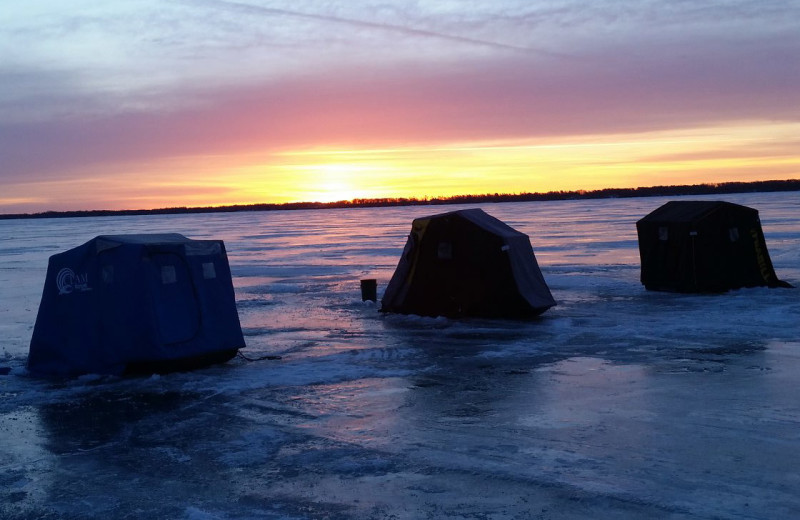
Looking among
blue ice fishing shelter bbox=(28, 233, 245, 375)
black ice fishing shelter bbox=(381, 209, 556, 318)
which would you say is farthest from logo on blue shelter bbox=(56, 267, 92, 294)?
black ice fishing shelter bbox=(381, 209, 556, 318)

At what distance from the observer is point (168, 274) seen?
32.0 feet

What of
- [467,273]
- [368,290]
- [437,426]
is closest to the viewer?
[437,426]

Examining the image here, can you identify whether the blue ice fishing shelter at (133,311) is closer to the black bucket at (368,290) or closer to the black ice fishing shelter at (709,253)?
the black bucket at (368,290)

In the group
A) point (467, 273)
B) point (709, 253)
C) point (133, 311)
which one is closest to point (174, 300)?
point (133, 311)

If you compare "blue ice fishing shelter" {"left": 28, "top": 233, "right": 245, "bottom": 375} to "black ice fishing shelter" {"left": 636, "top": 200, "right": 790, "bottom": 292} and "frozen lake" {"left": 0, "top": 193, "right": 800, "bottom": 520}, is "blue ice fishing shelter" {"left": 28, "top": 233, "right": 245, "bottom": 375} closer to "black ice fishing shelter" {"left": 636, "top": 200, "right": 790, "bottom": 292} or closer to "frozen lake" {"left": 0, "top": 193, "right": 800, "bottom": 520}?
"frozen lake" {"left": 0, "top": 193, "right": 800, "bottom": 520}

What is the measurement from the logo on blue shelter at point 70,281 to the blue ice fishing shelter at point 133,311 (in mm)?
12

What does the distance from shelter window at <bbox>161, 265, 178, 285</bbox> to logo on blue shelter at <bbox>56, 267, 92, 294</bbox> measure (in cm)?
Answer: 86

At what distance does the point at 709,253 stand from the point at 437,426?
1122 centimetres

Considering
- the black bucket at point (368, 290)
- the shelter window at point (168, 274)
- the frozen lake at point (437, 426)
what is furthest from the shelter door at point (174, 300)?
the black bucket at point (368, 290)

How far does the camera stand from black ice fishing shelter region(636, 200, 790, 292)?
16578mm

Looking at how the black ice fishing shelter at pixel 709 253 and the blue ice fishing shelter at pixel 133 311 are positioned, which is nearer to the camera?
the blue ice fishing shelter at pixel 133 311

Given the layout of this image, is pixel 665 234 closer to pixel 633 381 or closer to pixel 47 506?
pixel 633 381

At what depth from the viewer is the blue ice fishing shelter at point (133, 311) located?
9.48 m

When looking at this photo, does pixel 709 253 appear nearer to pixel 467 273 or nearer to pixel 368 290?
pixel 467 273
